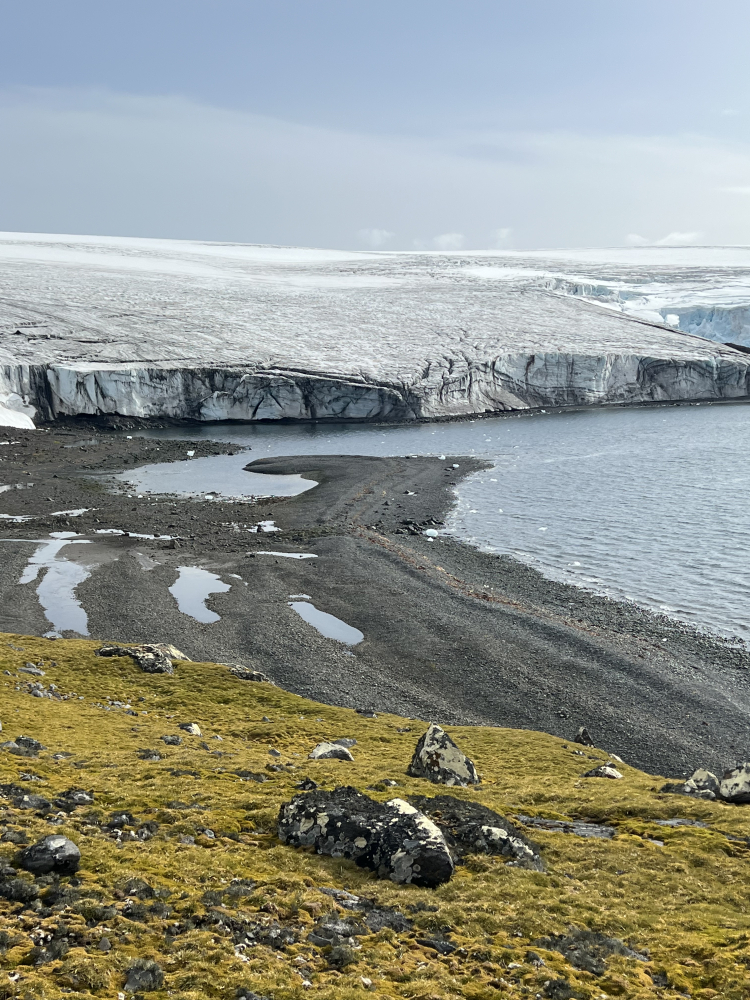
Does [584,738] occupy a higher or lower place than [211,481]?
higher

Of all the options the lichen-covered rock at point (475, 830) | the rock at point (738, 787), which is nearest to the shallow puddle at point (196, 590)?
the lichen-covered rock at point (475, 830)

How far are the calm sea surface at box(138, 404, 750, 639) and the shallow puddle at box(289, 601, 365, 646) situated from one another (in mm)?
9849

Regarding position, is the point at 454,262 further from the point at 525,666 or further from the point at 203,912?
the point at 203,912

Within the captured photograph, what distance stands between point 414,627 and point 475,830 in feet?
46.2

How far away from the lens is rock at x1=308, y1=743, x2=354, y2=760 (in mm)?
12742

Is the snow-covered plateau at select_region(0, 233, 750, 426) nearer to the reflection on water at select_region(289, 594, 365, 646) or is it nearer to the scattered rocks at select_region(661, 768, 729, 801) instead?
the reflection on water at select_region(289, 594, 365, 646)

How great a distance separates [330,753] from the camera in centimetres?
1282

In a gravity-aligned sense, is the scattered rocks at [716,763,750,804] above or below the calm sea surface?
above

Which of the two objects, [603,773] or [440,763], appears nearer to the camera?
[440,763]

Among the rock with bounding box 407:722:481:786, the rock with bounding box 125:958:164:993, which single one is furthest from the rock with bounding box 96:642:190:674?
the rock with bounding box 125:958:164:993

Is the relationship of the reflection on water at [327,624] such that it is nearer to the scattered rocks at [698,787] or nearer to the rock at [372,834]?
the scattered rocks at [698,787]

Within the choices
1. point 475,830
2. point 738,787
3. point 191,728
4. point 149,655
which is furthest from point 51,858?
point 149,655

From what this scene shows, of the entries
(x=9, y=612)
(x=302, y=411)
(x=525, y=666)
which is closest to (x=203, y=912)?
(x=525, y=666)

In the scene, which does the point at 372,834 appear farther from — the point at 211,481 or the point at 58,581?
the point at 211,481
